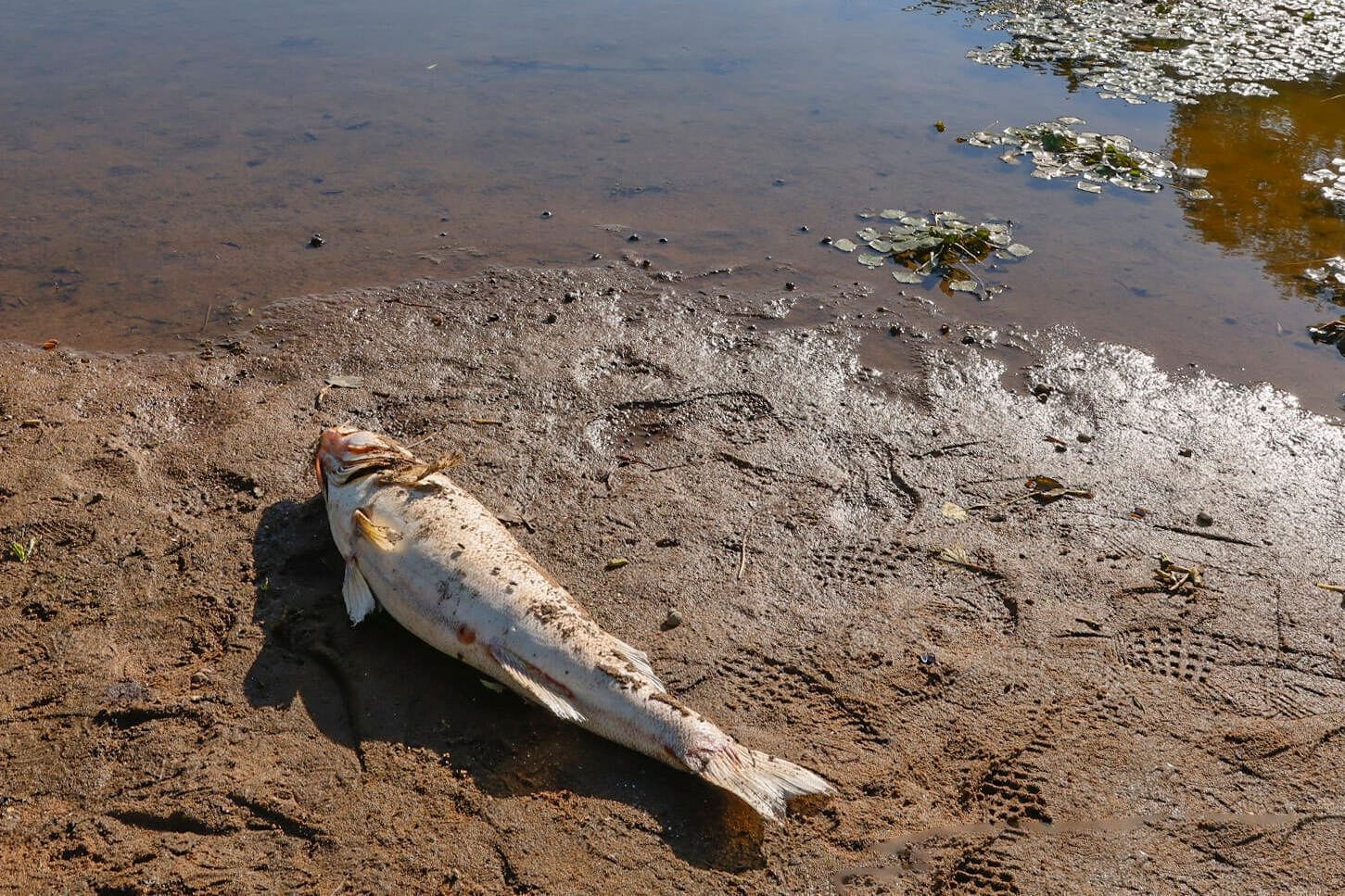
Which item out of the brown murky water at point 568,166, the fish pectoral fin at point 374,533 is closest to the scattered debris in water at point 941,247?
the brown murky water at point 568,166

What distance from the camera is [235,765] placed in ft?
11.6

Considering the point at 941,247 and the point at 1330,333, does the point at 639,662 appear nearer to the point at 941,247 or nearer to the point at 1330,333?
the point at 941,247

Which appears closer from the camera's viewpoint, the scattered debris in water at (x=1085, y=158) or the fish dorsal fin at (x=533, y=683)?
the fish dorsal fin at (x=533, y=683)

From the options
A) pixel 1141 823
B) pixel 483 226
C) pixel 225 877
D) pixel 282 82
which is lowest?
pixel 1141 823

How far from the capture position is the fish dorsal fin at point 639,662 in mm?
3727

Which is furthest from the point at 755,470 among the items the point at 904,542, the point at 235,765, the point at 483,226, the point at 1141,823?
the point at 483,226

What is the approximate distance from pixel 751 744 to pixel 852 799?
44 centimetres

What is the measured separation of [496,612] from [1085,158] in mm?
7788

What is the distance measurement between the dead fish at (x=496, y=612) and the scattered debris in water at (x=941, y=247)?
428 cm

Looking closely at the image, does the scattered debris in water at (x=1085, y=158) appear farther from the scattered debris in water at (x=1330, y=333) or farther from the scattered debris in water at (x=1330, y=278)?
the scattered debris in water at (x=1330, y=333)

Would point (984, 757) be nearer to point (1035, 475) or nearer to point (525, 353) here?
point (1035, 475)

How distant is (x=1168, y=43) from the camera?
1156 centimetres

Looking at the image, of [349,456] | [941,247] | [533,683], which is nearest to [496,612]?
[533,683]

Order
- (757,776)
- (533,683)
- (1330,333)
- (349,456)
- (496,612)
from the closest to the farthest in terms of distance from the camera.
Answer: (757,776), (533,683), (496,612), (349,456), (1330,333)
